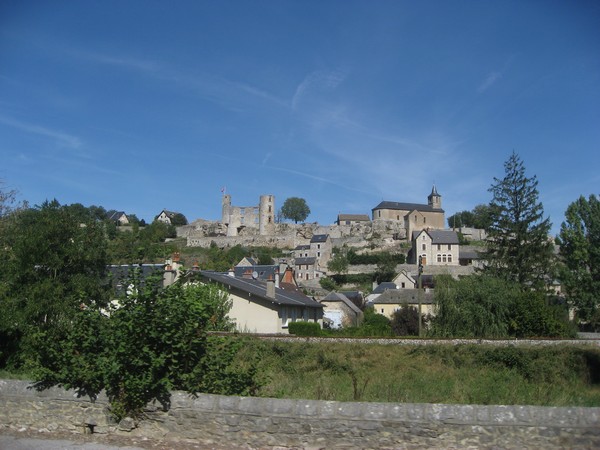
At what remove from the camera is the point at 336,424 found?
704 cm

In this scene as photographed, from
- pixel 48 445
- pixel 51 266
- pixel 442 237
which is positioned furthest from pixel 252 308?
pixel 442 237

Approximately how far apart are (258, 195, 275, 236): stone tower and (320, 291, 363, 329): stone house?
217ft

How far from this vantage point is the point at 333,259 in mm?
96438

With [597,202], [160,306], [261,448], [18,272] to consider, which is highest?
[597,202]

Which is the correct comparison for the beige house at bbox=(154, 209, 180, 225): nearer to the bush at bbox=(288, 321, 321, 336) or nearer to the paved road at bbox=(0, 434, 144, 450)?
the bush at bbox=(288, 321, 321, 336)

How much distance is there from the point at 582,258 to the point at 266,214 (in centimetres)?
7812

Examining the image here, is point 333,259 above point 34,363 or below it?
above

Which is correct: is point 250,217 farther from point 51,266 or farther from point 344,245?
point 51,266

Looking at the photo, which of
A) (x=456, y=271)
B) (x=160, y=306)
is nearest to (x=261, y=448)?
(x=160, y=306)

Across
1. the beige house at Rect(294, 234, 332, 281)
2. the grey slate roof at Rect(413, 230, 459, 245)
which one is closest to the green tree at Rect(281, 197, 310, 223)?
the beige house at Rect(294, 234, 332, 281)

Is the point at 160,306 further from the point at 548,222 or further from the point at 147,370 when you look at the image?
the point at 548,222

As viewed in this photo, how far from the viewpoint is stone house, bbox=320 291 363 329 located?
5025cm

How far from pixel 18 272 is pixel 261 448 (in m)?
14.7

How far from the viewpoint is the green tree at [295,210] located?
137125 millimetres
